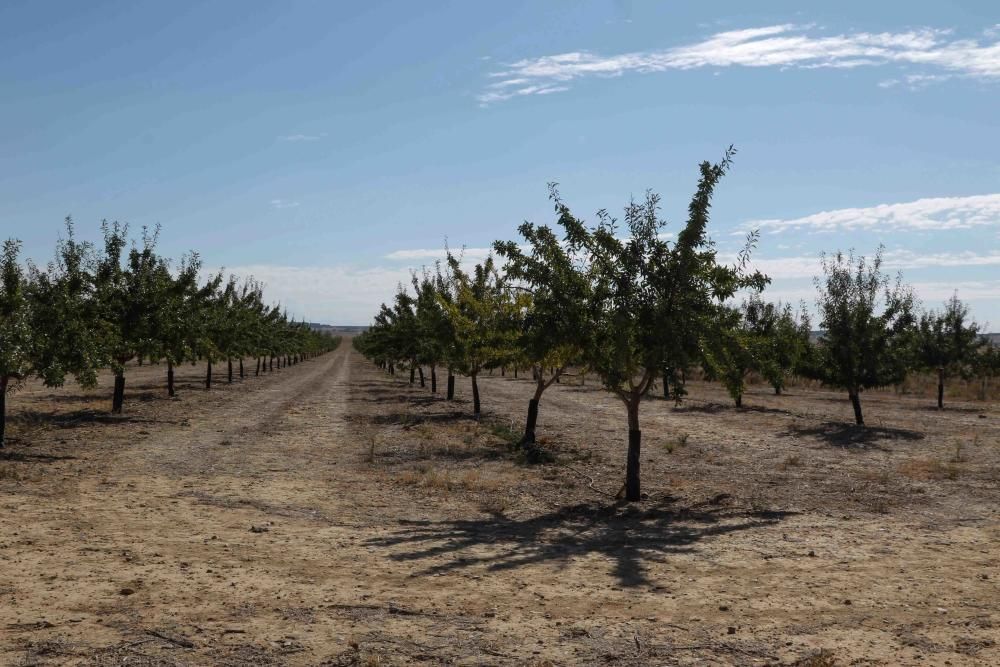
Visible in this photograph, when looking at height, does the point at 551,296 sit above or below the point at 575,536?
above

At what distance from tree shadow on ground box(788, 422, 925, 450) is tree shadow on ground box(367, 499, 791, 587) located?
12.3 m

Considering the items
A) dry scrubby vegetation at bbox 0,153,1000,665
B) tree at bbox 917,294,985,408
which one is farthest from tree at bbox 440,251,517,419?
tree at bbox 917,294,985,408

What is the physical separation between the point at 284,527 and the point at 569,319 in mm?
6253

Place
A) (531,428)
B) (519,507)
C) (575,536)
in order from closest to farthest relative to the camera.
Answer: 1. (575,536)
2. (519,507)
3. (531,428)

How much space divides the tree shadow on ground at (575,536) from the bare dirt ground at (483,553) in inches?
2.6

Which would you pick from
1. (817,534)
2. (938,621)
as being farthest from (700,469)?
(938,621)

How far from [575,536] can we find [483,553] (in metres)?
1.91

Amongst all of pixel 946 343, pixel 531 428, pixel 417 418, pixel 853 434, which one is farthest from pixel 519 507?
Result: pixel 946 343

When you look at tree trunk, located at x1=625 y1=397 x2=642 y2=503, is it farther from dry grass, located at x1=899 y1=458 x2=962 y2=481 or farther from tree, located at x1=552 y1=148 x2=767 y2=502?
dry grass, located at x1=899 y1=458 x2=962 y2=481

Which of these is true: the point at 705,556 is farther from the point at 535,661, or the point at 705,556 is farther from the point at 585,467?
the point at 585,467

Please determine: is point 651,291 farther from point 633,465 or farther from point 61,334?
point 61,334

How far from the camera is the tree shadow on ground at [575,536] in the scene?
10.2m

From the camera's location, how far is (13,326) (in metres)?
17.3

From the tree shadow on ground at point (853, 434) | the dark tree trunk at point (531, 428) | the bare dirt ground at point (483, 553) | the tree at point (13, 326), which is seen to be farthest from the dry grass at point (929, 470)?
the tree at point (13, 326)
